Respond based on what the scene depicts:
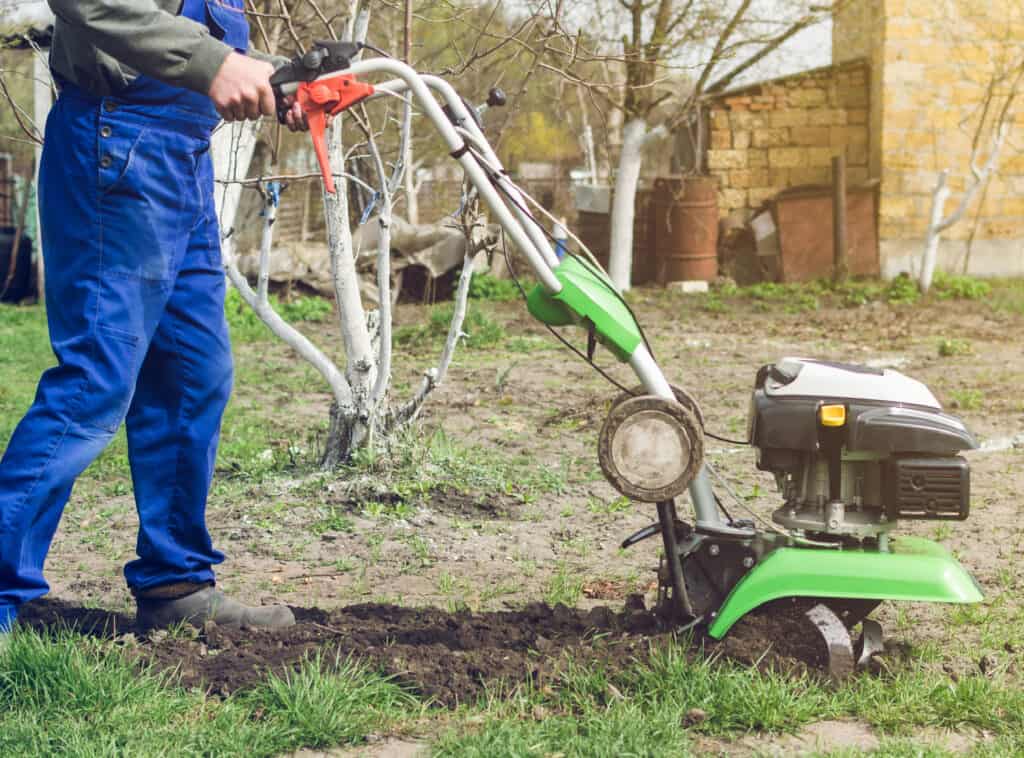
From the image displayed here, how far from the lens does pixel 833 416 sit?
304cm

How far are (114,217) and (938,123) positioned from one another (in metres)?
14.5

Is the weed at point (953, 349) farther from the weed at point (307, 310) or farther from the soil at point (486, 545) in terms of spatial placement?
the weed at point (307, 310)

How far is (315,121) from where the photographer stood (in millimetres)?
2908

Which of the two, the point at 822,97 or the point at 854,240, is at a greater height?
the point at 822,97

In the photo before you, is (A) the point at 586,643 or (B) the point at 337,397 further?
(B) the point at 337,397

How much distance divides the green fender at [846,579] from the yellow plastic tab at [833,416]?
306 millimetres

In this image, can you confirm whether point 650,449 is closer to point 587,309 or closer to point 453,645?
point 587,309

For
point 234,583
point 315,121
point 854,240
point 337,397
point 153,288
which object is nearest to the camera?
point 315,121

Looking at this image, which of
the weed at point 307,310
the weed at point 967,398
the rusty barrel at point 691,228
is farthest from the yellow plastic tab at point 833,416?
the rusty barrel at point 691,228

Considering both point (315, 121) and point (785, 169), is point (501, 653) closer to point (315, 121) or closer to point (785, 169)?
point (315, 121)

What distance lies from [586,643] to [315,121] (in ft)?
4.64

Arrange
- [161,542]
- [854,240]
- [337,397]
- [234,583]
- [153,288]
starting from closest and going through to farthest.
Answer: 1. [153,288]
2. [161,542]
3. [234,583]
4. [337,397]
5. [854,240]

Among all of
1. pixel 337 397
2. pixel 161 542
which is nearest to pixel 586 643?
pixel 161 542

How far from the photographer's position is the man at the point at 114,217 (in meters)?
2.90
